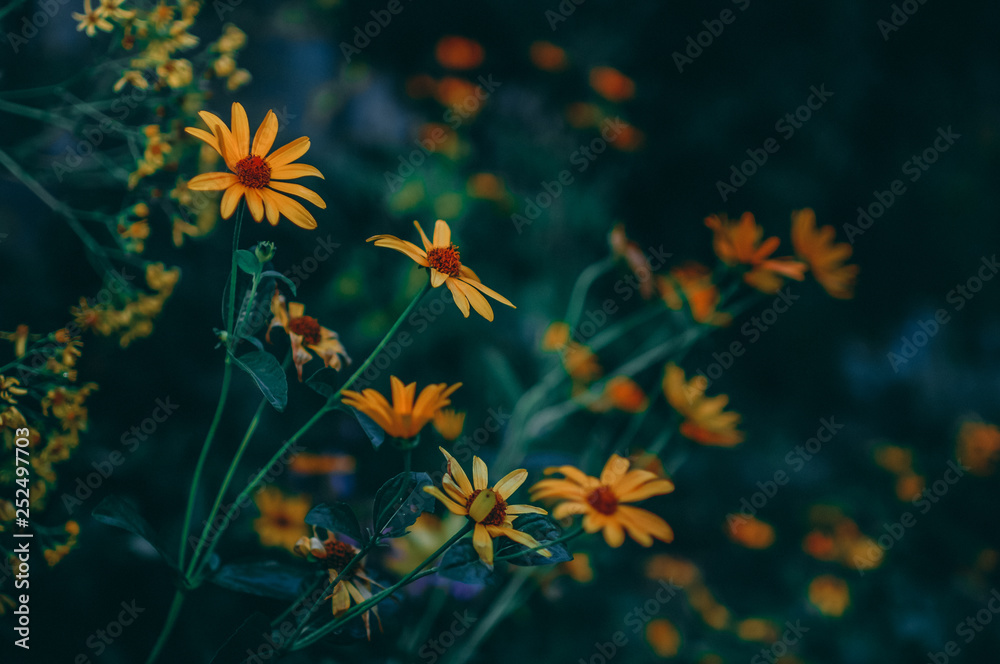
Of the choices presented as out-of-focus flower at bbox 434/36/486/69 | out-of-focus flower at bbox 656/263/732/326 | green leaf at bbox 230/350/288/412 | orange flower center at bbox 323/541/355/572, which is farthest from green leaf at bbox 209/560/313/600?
out-of-focus flower at bbox 434/36/486/69

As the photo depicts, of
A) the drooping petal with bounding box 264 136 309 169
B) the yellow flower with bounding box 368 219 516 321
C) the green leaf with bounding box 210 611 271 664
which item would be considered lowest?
the green leaf with bounding box 210 611 271 664

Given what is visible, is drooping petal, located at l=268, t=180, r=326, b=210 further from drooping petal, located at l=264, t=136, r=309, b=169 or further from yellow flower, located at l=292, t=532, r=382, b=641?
yellow flower, located at l=292, t=532, r=382, b=641

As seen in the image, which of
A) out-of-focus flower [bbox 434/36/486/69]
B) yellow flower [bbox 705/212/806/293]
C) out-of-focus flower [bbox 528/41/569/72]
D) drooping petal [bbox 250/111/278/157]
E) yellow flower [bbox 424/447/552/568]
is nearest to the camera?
yellow flower [bbox 424/447/552/568]

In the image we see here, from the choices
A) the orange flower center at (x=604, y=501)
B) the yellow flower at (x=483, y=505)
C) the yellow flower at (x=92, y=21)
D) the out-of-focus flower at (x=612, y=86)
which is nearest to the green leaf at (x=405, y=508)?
the yellow flower at (x=483, y=505)

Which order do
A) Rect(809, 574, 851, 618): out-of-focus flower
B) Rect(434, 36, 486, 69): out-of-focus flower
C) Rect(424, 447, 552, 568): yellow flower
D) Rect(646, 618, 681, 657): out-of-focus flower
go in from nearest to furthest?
Rect(424, 447, 552, 568): yellow flower
Rect(646, 618, 681, 657): out-of-focus flower
Rect(809, 574, 851, 618): out-of-focus flower
Rect(434, 36, 486, 69): out-of-focus flower

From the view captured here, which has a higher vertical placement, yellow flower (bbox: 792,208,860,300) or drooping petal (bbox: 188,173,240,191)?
yellow flower (bbox: 792,208,860,300)

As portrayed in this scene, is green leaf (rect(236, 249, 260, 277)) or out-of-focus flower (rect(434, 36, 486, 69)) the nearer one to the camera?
green leaf (rect(236, 249, 260, 277))

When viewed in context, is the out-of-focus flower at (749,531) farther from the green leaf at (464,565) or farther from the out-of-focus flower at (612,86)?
the green leaf at (464,565)
